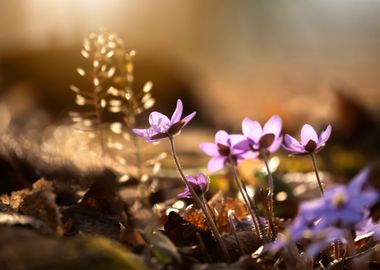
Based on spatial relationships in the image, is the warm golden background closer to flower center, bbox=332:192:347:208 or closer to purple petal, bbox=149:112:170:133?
purple petal, bbox=149:112:170:133

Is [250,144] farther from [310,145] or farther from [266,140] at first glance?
[310,145]

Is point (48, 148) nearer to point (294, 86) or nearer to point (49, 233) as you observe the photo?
point (49, 233)

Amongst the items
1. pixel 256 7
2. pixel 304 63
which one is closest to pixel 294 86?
pixel 304 63

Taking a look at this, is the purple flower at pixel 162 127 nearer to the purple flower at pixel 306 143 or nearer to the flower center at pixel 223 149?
the flower center at pixel 223 149

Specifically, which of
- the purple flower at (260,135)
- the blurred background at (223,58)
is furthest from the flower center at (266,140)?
the blurred background at (223,58)

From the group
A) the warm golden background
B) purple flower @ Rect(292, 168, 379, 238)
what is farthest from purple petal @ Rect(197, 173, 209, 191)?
the warm golden background

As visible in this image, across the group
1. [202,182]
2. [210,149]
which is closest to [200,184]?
[202,182]
